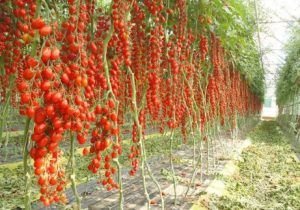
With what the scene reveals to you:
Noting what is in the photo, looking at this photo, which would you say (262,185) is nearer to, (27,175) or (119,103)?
(119,103)

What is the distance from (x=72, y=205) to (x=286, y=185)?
3.40m

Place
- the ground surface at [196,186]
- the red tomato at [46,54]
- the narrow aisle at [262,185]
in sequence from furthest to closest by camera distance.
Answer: the narrow aisle at [262,185] → the ground surface at [196,186] → the red tomato at [46,54]

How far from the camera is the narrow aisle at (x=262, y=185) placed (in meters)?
3.76

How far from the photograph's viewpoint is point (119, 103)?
2.64 meters

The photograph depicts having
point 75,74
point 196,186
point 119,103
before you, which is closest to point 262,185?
point 196,186

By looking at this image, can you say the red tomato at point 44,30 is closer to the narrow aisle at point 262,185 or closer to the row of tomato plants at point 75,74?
the row of tomato plants at point 75,74

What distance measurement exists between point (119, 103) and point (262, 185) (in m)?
3.32

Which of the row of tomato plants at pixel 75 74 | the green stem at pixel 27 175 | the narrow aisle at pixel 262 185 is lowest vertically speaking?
the narrow aisle at pixel 262 185

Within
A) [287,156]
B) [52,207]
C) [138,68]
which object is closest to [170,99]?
[138,68]

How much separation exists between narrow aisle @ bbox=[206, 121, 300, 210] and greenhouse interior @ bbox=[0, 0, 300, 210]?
0.02 meters

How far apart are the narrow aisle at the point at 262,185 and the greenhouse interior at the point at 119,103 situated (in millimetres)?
22

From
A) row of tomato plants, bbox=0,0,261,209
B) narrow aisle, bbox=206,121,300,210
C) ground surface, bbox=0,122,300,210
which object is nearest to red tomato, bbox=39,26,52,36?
row of tomato plants, bbox=0,0,261,209

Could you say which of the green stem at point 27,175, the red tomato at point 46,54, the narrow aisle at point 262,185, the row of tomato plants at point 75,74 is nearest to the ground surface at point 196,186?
the narrow aisle at point 262,185

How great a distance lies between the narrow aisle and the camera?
3764 mm
